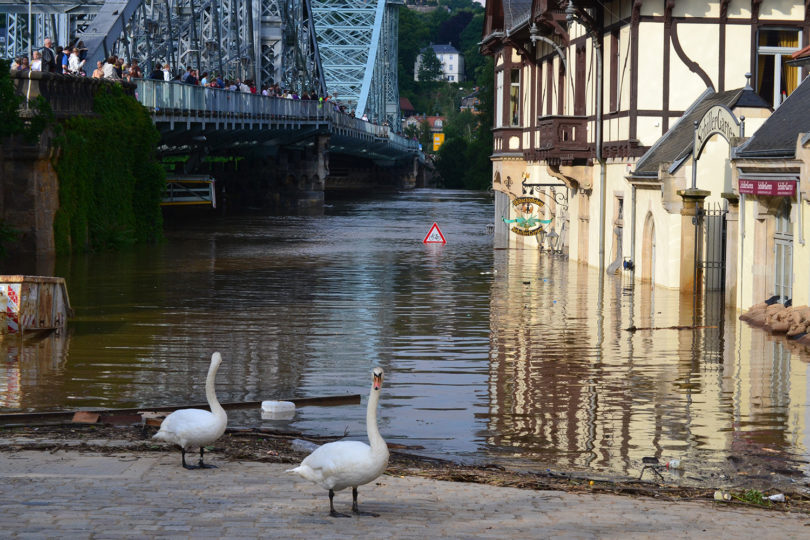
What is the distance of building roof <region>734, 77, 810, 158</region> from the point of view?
75.0 ft

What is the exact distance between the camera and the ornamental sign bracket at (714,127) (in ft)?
83.1

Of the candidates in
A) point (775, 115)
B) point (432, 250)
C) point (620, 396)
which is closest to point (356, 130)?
point (432, 250)

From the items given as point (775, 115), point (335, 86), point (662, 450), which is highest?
point (335, 86)

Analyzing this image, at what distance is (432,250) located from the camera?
4716 centimetres

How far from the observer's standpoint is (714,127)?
26.4 metres

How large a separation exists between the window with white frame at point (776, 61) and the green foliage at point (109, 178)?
1871cm

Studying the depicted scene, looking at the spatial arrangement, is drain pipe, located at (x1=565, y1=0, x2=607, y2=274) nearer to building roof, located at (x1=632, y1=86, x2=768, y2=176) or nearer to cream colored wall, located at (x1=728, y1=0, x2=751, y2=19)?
building roof, located at (x1=632, y1=86, x2=768, y2=176)

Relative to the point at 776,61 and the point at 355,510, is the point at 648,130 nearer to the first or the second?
the point at 776,61

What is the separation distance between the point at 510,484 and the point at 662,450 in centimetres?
278

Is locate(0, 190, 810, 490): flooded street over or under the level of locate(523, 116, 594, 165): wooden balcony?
under

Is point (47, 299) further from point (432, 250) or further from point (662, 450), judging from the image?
point (432, 250)

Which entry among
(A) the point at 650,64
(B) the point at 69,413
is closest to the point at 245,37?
(A) the point at 650,64

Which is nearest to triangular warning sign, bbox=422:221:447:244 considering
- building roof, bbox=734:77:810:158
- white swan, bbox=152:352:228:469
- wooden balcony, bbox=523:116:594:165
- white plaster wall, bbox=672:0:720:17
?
wooden balcony, bbox=523:116:594:165

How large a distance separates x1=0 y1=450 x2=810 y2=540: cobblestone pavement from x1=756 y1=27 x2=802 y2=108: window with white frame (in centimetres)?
2374
